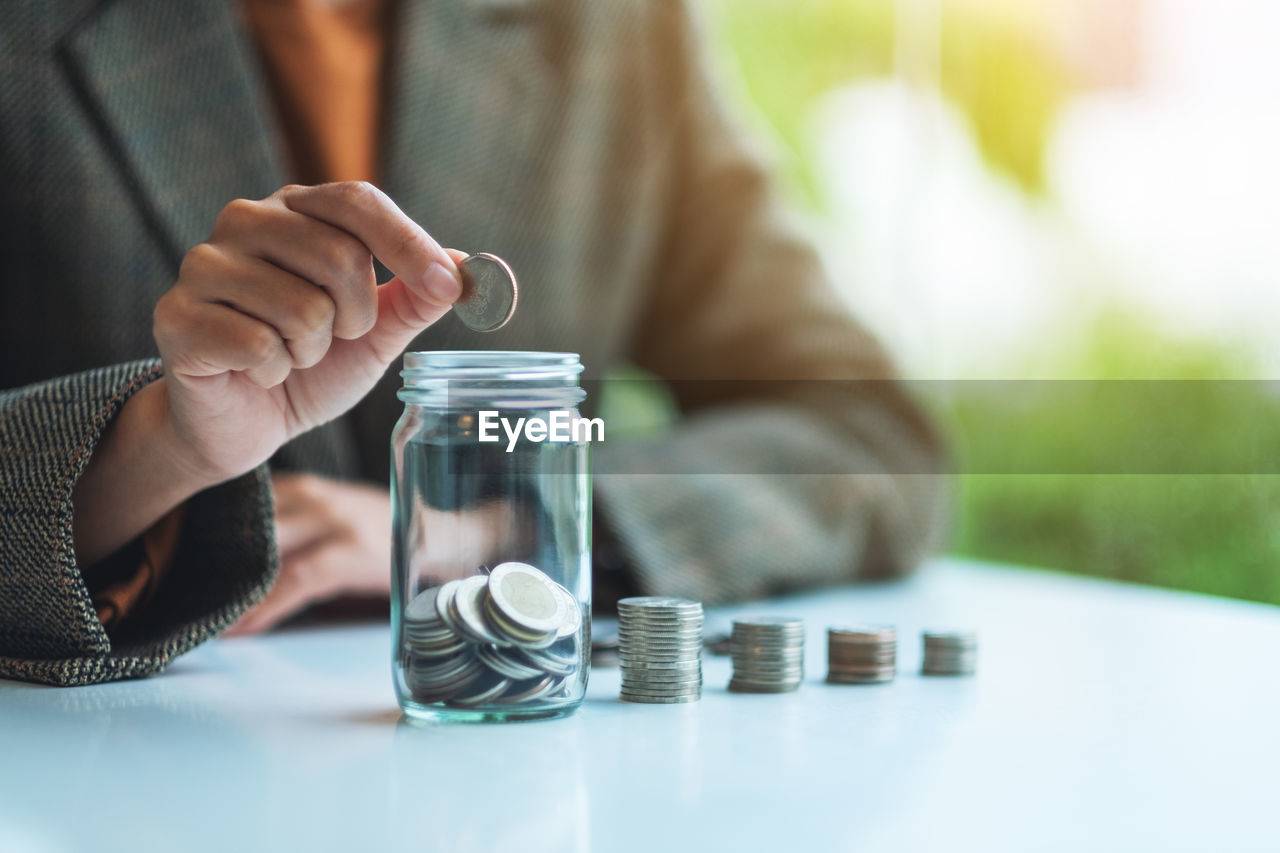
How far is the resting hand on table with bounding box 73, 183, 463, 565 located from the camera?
2.48ft

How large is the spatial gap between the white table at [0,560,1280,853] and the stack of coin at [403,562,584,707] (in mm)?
29

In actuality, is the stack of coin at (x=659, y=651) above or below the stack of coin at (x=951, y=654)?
above

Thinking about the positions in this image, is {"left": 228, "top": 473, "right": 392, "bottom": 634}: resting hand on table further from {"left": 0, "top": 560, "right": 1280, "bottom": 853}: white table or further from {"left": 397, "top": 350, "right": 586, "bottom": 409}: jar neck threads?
{"left": 397, "top": 350, "right": 586, "bottom": 409}: jar neck threads

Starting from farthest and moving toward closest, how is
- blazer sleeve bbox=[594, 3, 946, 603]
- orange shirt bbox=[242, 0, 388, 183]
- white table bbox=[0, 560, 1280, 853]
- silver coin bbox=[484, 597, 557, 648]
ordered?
1. orange shirt bbox=[242, 0, 388, 183]
2. blazer sleeve bbox=[594, 3, 946, 603]
3. silver coin bbox=[484, 597, 557, 648]
4. white table bbox=[0, 560, 1280, 853]

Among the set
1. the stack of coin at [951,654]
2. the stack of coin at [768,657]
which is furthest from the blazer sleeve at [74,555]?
the stack of coin at [951,654]

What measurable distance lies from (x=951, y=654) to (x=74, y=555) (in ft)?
2.24

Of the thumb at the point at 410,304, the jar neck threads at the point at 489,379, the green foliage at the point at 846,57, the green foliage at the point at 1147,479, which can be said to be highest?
the green foliage at the point at 846,57

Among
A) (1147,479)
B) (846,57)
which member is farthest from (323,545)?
(846,57)

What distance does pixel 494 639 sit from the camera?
74 centimetres

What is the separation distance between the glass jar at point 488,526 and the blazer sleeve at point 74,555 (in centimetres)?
22

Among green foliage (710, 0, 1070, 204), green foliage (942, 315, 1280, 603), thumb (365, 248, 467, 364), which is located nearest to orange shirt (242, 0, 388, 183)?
thumb (365, 248, 467, 364)

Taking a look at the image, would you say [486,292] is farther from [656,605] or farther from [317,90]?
[317,90]

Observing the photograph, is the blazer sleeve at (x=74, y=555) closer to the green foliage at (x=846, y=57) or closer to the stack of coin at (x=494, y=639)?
the stack of coin at (x=494, y=639)

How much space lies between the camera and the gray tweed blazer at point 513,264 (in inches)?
38.3
